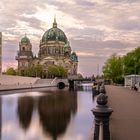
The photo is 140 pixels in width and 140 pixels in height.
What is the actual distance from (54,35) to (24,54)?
20237 millimetres

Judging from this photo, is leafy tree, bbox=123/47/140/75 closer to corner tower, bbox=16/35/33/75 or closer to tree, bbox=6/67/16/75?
tree, bbox=6/67/16/75

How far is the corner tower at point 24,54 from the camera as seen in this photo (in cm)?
18312

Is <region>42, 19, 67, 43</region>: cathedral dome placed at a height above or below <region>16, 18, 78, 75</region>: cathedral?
above

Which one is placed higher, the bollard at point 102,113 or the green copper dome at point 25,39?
the green copper dome at point 25,39

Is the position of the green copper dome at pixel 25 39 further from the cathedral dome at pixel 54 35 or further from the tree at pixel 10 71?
the tree at pixel 10 71

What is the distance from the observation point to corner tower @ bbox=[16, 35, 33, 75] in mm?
183125

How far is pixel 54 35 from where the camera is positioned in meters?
183

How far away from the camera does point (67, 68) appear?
183000 mm

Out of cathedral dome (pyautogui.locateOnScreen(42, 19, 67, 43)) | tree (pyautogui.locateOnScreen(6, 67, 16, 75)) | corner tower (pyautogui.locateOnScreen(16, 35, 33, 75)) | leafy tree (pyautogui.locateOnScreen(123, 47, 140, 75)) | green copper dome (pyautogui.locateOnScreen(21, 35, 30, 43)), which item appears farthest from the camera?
green copper dome (pyautogui.locateOnScreen(21, 35, 30, 43))

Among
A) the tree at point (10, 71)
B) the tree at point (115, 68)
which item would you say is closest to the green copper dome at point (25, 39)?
the tree at point (10, 71)

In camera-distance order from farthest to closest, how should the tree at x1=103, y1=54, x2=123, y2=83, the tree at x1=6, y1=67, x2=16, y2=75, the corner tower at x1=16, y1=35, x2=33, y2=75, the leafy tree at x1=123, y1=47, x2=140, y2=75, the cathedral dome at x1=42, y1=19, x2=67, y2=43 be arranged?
1. the corner tower at x1=16, y1=35, x2=33, y2=75
2. the cathedral dome at x1=42, y1=19, x2=67, y2=43
3. the tree at x1=6, y1=67, x2=16, y2=75
4. the tree at x1=103, y1=54, x2=123, y2=83
5. the leafy tree at x1=123, y1=47, x2=140, y2=75

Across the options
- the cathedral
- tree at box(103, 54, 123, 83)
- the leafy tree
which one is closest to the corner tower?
the cathedral

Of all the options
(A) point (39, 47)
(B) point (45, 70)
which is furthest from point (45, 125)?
(A) point (39, 47)

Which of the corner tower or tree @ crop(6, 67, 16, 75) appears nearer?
tree @ crop(6, 67, 16, 75)
